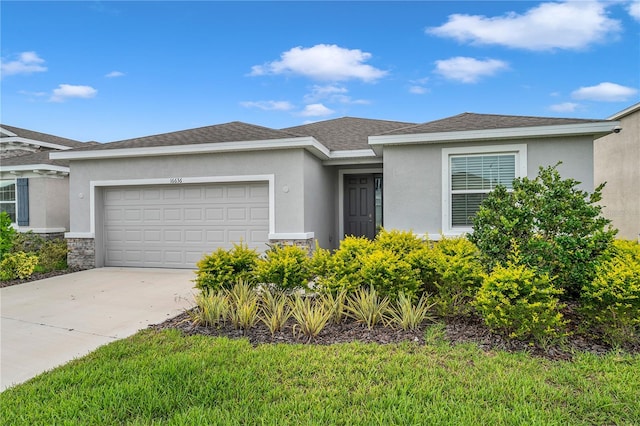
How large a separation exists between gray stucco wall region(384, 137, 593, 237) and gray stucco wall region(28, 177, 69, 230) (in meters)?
10.6

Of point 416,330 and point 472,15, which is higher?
point 472,15

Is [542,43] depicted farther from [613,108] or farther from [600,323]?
[600,323]

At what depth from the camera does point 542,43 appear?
10.7m

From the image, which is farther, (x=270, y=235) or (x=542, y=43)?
(x=542, y=43)

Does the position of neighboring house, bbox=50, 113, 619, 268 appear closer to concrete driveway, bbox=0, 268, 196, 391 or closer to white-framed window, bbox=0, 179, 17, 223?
concrete driveway, bbox=0, 268, 196, 391

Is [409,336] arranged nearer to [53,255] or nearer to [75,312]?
[75,312]

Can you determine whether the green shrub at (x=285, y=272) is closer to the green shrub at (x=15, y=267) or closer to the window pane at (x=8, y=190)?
the green shrub at (x=15, y=267)

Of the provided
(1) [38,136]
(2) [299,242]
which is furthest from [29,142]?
(2) [299,242]

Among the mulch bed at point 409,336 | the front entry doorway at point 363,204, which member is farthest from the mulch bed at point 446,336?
the front entry doorway at point 363,204

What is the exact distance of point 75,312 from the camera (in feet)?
19.7

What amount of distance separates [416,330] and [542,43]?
10.2m

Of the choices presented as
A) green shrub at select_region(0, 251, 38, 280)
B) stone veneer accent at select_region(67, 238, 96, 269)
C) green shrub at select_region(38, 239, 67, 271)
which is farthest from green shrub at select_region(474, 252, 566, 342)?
green shrub at select_region(38, 239, 67, 271)

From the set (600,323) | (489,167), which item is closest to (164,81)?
(489,167)

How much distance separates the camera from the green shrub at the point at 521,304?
13.1ft
